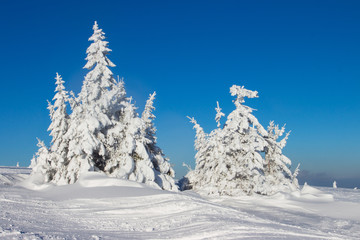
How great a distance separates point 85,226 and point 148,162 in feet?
42.8

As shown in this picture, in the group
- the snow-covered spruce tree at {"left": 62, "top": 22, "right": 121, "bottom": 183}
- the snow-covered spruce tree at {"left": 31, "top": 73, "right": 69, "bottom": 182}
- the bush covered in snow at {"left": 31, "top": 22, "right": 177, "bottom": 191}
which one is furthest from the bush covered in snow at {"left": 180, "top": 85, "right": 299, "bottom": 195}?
the snow-covered spruce tree at {"left": 31, "top": 73, "right": 69, "bottom": 182}

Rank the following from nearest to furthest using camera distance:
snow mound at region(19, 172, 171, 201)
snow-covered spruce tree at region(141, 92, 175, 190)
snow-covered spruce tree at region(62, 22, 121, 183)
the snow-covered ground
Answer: the snow-covered ground → snow mound at region(19, 172, 171, 201) → snow-covered spruce tree at region(62, 22, 121, 183) → snow-covered spruce tree at region(141, 92, 175, 190)

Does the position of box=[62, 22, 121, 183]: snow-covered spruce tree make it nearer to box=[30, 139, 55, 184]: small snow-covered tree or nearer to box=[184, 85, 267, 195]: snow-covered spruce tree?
box=[30, 139, 55, 184]: small snow-covered tree

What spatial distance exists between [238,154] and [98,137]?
9.96 metres

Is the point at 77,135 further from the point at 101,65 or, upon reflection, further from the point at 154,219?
A: the point at 154,219

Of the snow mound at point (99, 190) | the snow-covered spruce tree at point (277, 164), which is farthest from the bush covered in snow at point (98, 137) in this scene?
the snow-covered spruce tree at point (277, 164)

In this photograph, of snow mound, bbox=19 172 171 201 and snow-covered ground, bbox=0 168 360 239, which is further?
snow mound, bbox=19 172 171 201

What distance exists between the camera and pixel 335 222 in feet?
40.6

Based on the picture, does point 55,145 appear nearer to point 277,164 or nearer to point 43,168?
point 43,168

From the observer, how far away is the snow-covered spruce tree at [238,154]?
2195cm

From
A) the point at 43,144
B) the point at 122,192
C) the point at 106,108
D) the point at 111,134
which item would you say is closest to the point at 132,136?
the point at 111,134

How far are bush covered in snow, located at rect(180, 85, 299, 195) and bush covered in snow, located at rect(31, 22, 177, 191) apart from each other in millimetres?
3651

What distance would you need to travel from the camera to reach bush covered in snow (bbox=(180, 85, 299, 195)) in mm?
22000

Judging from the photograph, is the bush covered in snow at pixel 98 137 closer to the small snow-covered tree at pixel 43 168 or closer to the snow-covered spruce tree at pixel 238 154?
the small snow-covered tree at pixel 43 168
